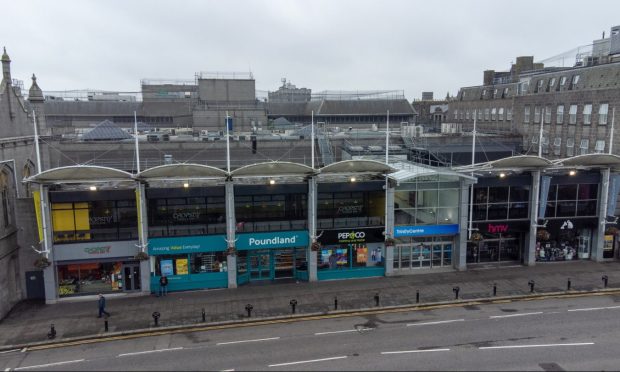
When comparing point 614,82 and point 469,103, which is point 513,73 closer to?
point 469,103

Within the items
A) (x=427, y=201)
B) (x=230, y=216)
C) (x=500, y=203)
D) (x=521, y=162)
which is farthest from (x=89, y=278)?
(x=521, y=162)

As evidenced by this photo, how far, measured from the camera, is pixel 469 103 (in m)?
68.6

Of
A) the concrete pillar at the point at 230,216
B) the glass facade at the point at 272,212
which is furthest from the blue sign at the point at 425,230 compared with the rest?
the concrete pillar at the point at 230,216

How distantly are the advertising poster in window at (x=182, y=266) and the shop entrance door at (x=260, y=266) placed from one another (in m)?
3.99

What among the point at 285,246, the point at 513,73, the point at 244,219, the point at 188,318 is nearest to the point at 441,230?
the point at 285,246

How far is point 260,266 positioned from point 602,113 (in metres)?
31.2

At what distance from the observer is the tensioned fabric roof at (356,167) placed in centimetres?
2783

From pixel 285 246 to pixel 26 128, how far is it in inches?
772

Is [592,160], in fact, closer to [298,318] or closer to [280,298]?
[298,318]

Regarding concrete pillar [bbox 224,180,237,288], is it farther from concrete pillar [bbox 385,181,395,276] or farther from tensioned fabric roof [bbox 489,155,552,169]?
tensioned fabric roof [bbox 489,155,552,169]

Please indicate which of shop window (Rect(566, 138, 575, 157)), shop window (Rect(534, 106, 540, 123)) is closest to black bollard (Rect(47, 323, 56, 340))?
shop window (Rect(566, 138, 575, 157))

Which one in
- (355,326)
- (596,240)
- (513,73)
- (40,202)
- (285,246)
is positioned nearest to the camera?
(355,326)

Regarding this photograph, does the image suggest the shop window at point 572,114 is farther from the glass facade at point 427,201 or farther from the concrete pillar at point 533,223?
the glass facade at point 427,201

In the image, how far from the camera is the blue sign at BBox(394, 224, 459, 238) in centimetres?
2977
